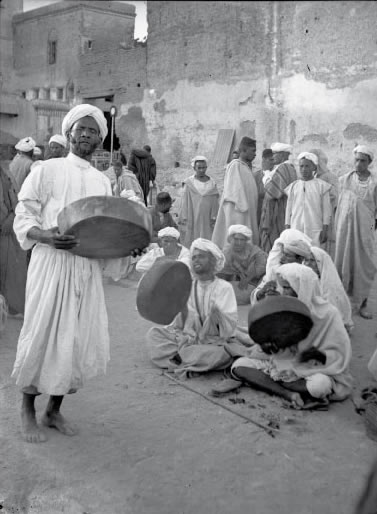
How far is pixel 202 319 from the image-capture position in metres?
5.07

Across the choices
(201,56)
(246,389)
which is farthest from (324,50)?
(246,389)

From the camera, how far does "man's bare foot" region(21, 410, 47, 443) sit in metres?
3.38

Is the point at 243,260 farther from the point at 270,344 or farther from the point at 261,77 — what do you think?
the point at 261,77

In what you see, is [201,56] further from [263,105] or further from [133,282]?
[133,282]

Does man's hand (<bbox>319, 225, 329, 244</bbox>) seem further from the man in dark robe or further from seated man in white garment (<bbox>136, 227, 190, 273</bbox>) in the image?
the man in dark robe

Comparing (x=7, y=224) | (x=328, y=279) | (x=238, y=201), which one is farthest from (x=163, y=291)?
(x=238, y=201)

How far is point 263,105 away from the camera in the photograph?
1684 cm

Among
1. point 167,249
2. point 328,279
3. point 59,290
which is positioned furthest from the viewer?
point 167,249

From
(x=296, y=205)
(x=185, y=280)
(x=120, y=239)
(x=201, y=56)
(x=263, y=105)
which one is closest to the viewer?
(x=120, y=239)

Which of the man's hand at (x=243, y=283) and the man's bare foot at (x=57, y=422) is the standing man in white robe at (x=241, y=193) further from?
the man's bare foot at (x=57, y=422)

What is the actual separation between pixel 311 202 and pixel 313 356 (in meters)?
3.16

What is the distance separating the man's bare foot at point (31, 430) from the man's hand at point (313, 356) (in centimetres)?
184

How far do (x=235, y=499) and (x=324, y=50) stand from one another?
14.2 meters

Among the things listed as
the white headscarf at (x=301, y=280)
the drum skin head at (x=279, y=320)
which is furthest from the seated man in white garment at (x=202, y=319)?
the drum skin head at (x=279, y=320)
